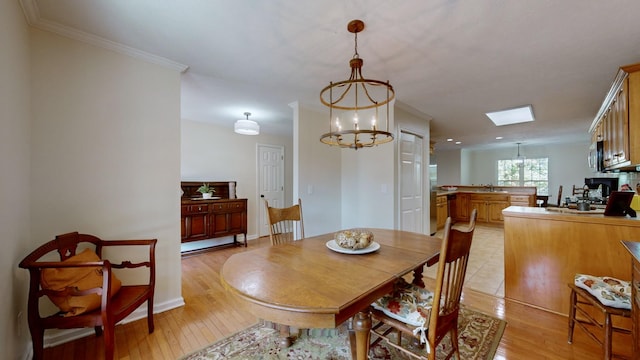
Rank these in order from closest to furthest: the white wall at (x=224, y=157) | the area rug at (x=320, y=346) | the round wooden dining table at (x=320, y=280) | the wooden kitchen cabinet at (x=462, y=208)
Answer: the round wooden dining table at (x=320, y=280) < the area rug at (x=320, y=346) < the white wall at (x=224, y=157) < the wooden kitchen cabinet at (x=462, y=208)

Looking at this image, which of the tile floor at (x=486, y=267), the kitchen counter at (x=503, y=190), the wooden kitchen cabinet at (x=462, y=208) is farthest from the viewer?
the wooden kitchen cabinet at (x=462, y=208)

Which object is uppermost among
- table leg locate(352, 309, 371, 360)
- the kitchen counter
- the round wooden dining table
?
the kitchen counter

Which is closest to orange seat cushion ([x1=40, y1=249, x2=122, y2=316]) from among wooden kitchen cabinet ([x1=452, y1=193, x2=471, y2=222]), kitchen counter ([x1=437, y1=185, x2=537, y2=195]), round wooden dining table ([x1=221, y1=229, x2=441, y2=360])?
round wooden dining table ([x1=221, y1=229, x2=441, y2=360])

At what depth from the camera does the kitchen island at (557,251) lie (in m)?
1.98

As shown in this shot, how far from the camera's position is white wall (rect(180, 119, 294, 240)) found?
440 cm

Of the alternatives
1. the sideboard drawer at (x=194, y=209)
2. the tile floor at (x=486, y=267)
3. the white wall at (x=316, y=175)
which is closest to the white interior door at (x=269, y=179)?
the sideboard drawer at (x=194, y=209)

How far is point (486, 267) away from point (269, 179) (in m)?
4.10

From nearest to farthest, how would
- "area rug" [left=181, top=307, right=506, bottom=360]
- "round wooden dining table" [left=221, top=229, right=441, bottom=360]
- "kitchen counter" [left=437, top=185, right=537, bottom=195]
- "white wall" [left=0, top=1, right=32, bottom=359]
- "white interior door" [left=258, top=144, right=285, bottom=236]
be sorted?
1. "round wooden dining table" [left=221, top=229, right=441, bottom=360]
2. "white wall" [left=0, top=1, right=32, bottom=359]
3. "area rug" [left=181, top=307, right=506, bottom=360]
4. "white interior door" [left=258, top=144, right=285, bottom=236]
5. "kitchen counter" [left=437, top=185, right=537, bottom=195]

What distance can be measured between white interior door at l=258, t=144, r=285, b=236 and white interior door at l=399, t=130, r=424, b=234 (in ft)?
9.35

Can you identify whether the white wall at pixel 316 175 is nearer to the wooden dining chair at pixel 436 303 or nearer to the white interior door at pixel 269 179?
the white interior door at pixel 269 179

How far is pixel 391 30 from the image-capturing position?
1796 mm

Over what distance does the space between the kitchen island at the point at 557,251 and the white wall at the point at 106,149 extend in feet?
10.8

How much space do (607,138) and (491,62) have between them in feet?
7.27

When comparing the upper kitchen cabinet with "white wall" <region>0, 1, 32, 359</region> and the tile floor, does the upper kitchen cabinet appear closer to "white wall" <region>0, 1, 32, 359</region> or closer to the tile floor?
the tile floor
